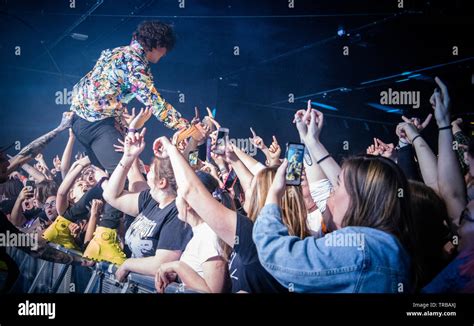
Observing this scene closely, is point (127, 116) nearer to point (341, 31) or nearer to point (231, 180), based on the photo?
point (231, 180)

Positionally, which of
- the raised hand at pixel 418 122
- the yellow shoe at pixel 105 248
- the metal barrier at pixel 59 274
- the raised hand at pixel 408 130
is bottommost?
the metal barrier at pixel 59 274

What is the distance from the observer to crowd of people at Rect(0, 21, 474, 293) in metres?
2.01

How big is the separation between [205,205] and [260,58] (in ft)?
5.11

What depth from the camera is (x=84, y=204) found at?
3270 mm

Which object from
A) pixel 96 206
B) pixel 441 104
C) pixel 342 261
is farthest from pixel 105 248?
pixel 441 104

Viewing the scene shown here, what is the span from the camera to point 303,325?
10.9ft

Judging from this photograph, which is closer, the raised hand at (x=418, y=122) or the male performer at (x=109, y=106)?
the male performer at (x=109, y=106)

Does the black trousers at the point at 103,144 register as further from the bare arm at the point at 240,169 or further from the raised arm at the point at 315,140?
the raised arm at the point at 315,140

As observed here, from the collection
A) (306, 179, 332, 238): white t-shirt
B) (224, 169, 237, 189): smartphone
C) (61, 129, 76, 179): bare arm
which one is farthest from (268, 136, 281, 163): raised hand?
(61, 129, 76, 179): bare arm

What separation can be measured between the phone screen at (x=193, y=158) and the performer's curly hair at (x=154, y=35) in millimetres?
723

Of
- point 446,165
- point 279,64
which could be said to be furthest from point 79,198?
point 446,165

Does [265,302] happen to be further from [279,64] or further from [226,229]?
[279,64]

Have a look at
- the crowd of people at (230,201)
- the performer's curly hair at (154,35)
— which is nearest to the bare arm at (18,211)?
the crowd of people at (230,201)

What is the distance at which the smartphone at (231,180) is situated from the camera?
3357 mm
